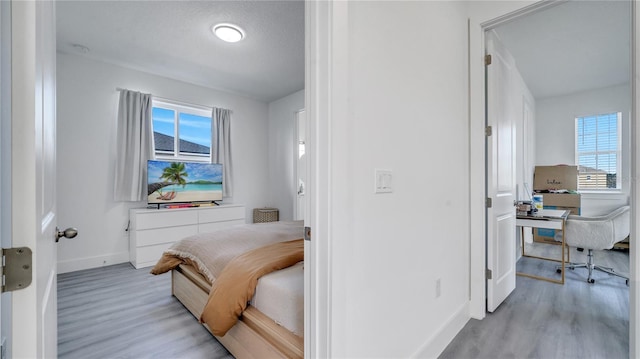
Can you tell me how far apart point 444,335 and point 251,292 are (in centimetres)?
129

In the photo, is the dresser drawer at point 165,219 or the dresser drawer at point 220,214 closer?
the dresser drawer at point 165,219

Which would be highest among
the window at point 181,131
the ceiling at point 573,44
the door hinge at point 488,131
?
the ceiling at point 573,44

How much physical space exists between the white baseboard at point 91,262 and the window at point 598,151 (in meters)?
7.62

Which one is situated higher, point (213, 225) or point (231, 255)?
point (231, 255)

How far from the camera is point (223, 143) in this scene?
4.63m

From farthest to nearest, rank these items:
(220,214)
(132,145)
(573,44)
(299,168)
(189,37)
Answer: (299,168) → (220,214) → (132,145) → (573,44) → (189,37)

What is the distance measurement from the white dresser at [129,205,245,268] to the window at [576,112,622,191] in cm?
656

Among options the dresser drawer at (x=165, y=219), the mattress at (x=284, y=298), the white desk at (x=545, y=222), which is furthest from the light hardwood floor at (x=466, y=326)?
the dresser drawer at (x=165, y=219)

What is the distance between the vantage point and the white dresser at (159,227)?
3498 millimetres

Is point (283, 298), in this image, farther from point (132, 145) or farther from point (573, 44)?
point (573, 44)

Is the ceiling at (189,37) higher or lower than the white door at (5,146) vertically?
higher

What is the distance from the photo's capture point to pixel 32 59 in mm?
528

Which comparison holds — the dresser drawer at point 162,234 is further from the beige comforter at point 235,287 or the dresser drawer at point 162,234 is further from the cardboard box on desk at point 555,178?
the cardboard box on desk at point 555,178

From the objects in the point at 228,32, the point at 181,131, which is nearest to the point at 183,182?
the point at 181,131
